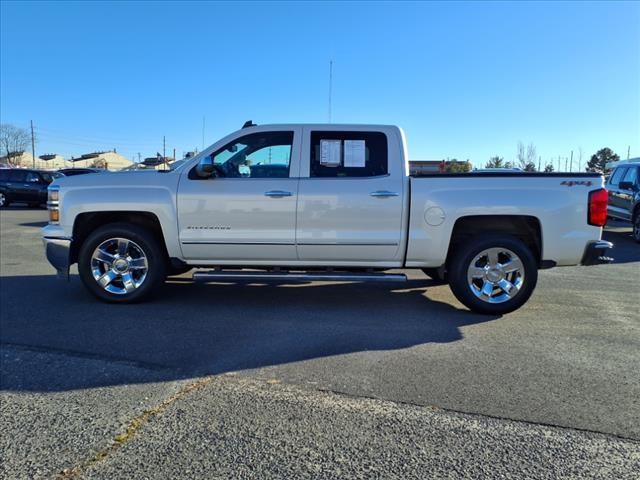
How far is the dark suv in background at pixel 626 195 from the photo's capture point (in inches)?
483

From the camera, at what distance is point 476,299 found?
5332 mm

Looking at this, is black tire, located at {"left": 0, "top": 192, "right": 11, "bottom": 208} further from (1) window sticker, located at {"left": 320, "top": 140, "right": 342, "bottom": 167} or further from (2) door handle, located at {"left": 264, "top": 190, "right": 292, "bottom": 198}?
(1) window sticker, located at {"left": 320, "top": 140, "right": 342, "bottom": 167}

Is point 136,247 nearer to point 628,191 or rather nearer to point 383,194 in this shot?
point 383,194

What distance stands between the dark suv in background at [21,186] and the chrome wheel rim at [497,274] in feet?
68.7

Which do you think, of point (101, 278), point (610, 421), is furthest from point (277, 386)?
point (101, 278)

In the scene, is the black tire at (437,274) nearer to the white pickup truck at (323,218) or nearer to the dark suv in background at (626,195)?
the white pickup truck at (323,218)

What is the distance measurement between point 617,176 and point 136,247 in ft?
44.2

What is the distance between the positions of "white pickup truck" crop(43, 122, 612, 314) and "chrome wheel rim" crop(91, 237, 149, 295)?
14mm

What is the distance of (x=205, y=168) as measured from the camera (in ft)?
17.7

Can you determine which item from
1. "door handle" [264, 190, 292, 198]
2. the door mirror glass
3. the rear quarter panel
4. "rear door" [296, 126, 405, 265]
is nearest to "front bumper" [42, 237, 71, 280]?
"door handle" [264, 190, 292, 198]

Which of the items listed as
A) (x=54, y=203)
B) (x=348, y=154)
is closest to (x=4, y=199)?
(x=54, y=203)

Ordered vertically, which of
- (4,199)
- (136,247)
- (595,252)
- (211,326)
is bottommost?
(211,326)

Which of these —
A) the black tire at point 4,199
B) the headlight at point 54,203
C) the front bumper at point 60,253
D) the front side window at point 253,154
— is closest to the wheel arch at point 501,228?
the front side window at point 253,154

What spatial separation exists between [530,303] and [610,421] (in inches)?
121
